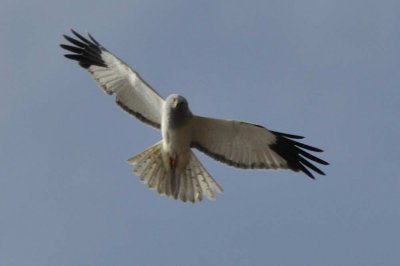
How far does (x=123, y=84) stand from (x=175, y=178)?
1.67 metres

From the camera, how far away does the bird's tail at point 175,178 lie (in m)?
16.3

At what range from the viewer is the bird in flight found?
1598 centimetres

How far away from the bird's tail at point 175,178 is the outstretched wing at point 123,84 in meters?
0.54

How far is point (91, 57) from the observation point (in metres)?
17.1

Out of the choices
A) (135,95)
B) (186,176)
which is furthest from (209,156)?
(135,95)

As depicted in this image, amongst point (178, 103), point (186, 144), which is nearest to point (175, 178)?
point (186, 144)

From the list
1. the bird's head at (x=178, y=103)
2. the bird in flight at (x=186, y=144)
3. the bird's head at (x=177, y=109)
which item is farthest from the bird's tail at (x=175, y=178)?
the bird's head at (x=178, y=103)

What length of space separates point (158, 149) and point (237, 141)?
1198 mm

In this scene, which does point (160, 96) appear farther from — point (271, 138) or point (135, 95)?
point (271, 138)

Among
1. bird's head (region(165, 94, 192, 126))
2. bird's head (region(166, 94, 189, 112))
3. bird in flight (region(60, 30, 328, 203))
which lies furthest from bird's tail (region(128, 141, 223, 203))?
bird's head (region(166, 94, 189, 112))

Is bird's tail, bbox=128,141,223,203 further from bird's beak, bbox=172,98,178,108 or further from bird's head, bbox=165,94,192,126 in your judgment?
bird's beak, bbox=172,98,178,108

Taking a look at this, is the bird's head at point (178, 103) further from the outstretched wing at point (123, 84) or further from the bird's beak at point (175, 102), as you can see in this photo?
the outstretched wing at point (123, 84)

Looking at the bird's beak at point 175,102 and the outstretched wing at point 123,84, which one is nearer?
the bird's beak at point 175,102

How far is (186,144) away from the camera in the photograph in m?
16.1
